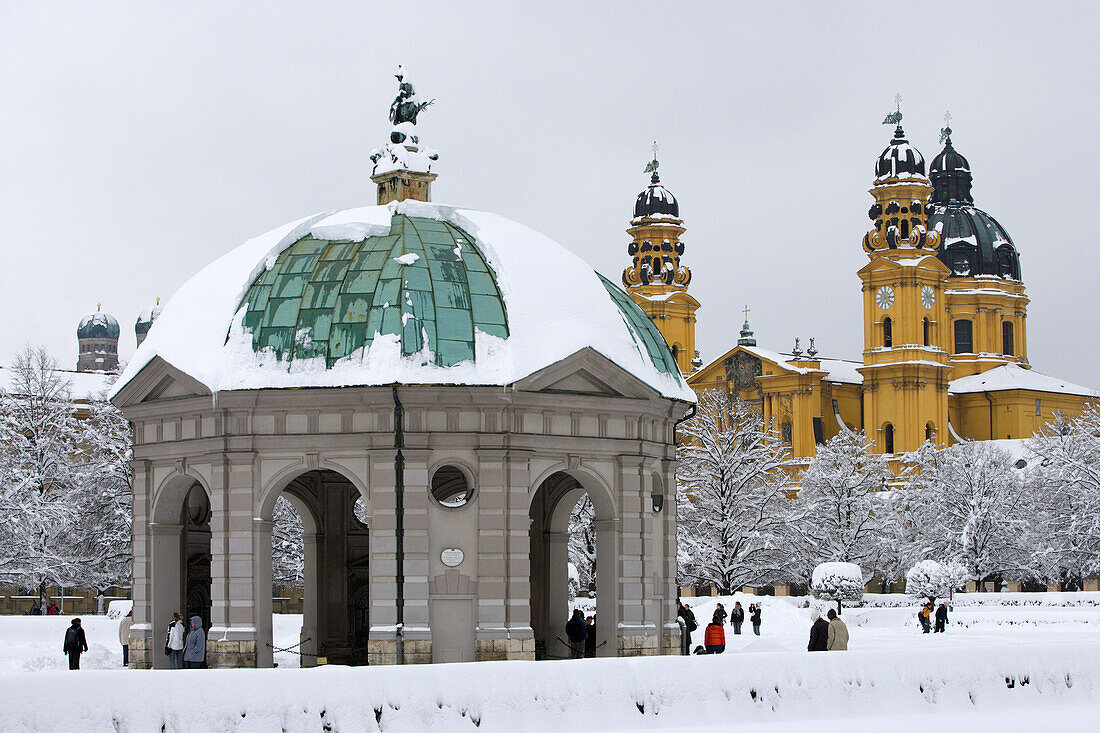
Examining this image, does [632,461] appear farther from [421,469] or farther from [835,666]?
[835,666]

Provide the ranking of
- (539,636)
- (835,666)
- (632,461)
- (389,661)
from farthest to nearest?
(539,636) < (632,461) < (389,661) < (835,666)

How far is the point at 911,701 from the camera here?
24203mm

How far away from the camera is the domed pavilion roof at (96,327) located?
552ft

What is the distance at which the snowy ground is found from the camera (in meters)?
Answer: 19.4

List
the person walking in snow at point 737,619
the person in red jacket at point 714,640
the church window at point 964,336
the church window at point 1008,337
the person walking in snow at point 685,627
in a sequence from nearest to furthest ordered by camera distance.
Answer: the person walking in snow at point 685,627 → the person in red jacket at point 714,640 → the person walking in snow at point 737,619 → the church window at point 964,336 → the church window at point 1008,337

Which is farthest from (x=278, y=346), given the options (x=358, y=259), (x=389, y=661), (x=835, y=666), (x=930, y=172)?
(x=930, y=172)

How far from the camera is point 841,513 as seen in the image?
8281cm

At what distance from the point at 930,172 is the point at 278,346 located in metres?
123


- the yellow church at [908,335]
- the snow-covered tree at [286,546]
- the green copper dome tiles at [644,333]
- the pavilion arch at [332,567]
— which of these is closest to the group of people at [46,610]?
the snow-covered tree at [286,546]

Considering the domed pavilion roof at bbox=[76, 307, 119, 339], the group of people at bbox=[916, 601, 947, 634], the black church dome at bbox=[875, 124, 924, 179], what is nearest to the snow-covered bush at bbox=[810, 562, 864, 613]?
the group of people at bbox=[916, 601, 947, 634]

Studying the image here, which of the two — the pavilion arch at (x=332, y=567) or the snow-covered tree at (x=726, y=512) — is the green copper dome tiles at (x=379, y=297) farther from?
the snow-covered tree at (x=726, y=512)

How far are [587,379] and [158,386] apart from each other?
27.4 ft

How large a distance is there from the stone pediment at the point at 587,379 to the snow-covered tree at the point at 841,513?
4962cm

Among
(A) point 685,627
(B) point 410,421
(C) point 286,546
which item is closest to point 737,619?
(A) point 685,627
